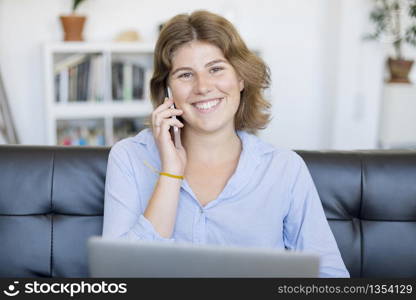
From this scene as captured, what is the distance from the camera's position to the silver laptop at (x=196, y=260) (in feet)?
2.49

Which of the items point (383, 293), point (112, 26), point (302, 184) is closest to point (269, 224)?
point (302, 184)

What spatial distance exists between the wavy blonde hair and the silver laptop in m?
0.87

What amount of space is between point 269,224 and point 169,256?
2.53 ft

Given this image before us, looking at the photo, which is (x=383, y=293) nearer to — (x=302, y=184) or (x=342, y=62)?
(x=302, y=184)

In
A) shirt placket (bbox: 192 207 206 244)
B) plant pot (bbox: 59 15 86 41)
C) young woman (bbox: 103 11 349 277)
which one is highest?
plant pot (bbox: 59 15 86 41)

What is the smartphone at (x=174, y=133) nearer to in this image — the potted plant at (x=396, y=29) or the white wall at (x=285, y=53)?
the white wall at (x=285, y=53)

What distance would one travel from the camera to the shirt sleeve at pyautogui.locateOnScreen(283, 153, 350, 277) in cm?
142

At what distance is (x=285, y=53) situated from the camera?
4.41 metres

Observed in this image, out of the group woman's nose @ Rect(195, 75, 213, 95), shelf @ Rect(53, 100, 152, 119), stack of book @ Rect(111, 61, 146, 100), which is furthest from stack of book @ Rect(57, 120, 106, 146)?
woman's nose @ Rect(195, 75, 213, 95)

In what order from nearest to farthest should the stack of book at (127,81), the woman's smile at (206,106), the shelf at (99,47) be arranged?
1. the woman's smile at (206,106)
2. the shelf at (99,47)
3. the stack of book at (127,81)

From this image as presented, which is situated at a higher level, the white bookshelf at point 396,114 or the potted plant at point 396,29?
the potted plant at point 396,29

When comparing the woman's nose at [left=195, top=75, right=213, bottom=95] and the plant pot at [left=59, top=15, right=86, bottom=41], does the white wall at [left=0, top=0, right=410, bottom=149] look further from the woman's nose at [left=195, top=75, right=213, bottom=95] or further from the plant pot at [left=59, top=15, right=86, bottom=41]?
the woman's nose at [left=195, top=75, right=213, bottom=95]

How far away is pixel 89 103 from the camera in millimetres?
3873

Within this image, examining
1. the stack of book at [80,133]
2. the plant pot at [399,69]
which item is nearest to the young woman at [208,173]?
the stack of book at [80,133]
